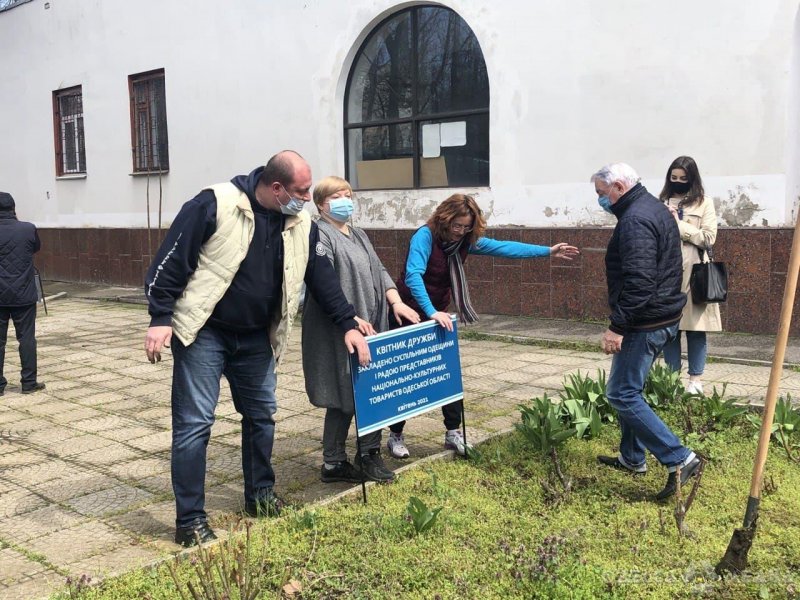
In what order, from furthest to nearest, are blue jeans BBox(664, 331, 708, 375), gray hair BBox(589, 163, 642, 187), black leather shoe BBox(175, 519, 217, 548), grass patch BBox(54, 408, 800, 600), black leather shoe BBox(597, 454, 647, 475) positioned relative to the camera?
blue jeans BBox(664, 331, 708, 375) < black leather shoe BBox(597, 454, 647, 475) < gray hair BBox(589, 163, 642, 187) < black leather shoe BBox(175, 519, 217, 548) < grass patch BBox(54, 408, 800, 600)

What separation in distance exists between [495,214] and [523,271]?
86cm

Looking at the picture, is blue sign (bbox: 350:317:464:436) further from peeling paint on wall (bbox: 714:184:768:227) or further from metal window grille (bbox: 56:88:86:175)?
metal window grille (bbox: 56:88:86:175)

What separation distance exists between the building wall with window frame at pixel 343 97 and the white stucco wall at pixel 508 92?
0.02m

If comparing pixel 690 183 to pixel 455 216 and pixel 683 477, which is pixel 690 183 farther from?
pixel 683 477

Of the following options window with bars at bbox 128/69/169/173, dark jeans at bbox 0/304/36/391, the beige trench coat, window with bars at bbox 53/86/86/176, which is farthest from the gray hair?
window with bars at bbox 53/86/86/176

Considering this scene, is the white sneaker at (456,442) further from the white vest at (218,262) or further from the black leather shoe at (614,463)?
the white vest at (218,262)

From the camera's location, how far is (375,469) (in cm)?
479

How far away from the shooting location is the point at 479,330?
33.3ft

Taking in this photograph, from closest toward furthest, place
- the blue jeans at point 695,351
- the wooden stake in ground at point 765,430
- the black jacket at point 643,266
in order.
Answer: the wooden stake in ground at point 765,430
the black jacket at point 643,266
the blue jeans at point 695,351

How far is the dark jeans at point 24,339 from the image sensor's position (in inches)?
296

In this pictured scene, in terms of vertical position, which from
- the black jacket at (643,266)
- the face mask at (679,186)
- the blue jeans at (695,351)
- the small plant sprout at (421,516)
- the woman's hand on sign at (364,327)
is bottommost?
the small plant sprout at (421,516)

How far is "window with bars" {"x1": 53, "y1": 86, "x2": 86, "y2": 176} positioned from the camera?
17500 millimetres

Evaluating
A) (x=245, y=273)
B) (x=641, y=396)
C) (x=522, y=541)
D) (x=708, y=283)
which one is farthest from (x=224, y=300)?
(x=708, y=283)

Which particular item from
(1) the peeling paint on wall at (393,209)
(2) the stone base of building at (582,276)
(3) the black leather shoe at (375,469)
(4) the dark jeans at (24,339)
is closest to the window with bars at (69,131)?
(1) the peeling paint on wall at (393,209)
